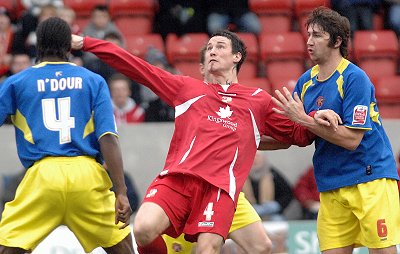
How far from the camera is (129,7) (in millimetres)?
15070

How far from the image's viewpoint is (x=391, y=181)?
815cm

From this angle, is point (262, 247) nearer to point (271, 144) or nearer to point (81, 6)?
point (271, 144)

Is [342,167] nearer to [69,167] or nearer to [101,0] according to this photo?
[69,167]

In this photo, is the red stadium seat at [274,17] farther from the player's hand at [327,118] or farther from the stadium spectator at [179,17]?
the player's hand at [327,118]

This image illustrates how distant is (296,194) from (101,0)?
16.2ft

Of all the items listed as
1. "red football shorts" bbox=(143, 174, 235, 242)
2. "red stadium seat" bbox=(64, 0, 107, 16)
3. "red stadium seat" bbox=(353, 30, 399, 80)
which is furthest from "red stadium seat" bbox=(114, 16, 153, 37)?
"red football shorts" bbox=(143, 174, 235, 242)

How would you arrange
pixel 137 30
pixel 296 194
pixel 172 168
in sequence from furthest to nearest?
pixel 137 30 → pixel 296 194 → pixel 172 168

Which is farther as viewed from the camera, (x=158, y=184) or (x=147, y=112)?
(x=147, y=112)

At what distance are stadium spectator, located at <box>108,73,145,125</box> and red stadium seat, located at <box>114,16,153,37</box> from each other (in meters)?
2.58

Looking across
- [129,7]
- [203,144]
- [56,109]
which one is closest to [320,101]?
[203,144]

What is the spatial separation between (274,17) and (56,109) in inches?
307

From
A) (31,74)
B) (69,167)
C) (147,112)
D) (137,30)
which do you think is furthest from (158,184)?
(137,30)

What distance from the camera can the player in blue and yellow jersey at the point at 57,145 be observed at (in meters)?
7.87

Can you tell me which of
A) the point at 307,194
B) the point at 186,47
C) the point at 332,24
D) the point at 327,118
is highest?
the point at 332,24
